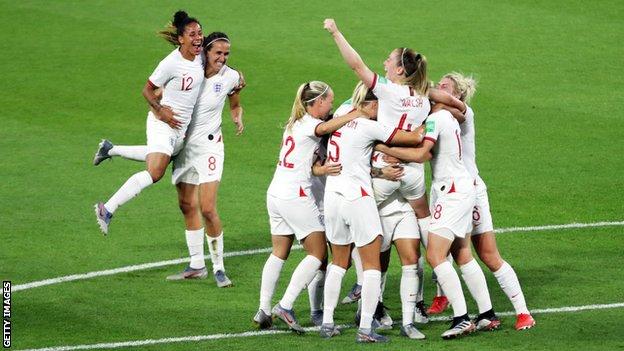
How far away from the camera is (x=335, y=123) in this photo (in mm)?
11883

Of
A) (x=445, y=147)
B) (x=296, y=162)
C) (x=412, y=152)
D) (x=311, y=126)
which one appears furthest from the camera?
(x=296, y=162)

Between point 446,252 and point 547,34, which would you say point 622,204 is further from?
point 547,34

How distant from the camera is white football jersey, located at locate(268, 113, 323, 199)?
1224cm

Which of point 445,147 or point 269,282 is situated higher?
point 445,147

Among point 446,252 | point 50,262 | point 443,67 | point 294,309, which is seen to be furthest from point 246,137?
point 446,252

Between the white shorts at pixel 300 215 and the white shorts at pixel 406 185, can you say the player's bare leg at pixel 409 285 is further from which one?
the white shorts at pixel 300 215

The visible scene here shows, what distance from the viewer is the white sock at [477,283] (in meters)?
12.1

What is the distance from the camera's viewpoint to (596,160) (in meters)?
19.1

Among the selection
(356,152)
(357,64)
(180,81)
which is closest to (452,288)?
(356,152)

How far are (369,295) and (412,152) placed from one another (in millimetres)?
1254

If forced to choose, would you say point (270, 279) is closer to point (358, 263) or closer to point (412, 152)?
point (358, 263)

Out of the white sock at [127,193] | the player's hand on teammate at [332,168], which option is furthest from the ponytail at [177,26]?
the player's hand on teammate at [332,168]

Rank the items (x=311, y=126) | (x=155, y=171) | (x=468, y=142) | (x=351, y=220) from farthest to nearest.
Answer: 1. (x=155, y=171)
2. (x=468, y=142)
3. (x=311, y=126)
4. (x=351, y=220)

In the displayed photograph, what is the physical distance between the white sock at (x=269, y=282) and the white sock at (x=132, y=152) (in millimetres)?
2719
